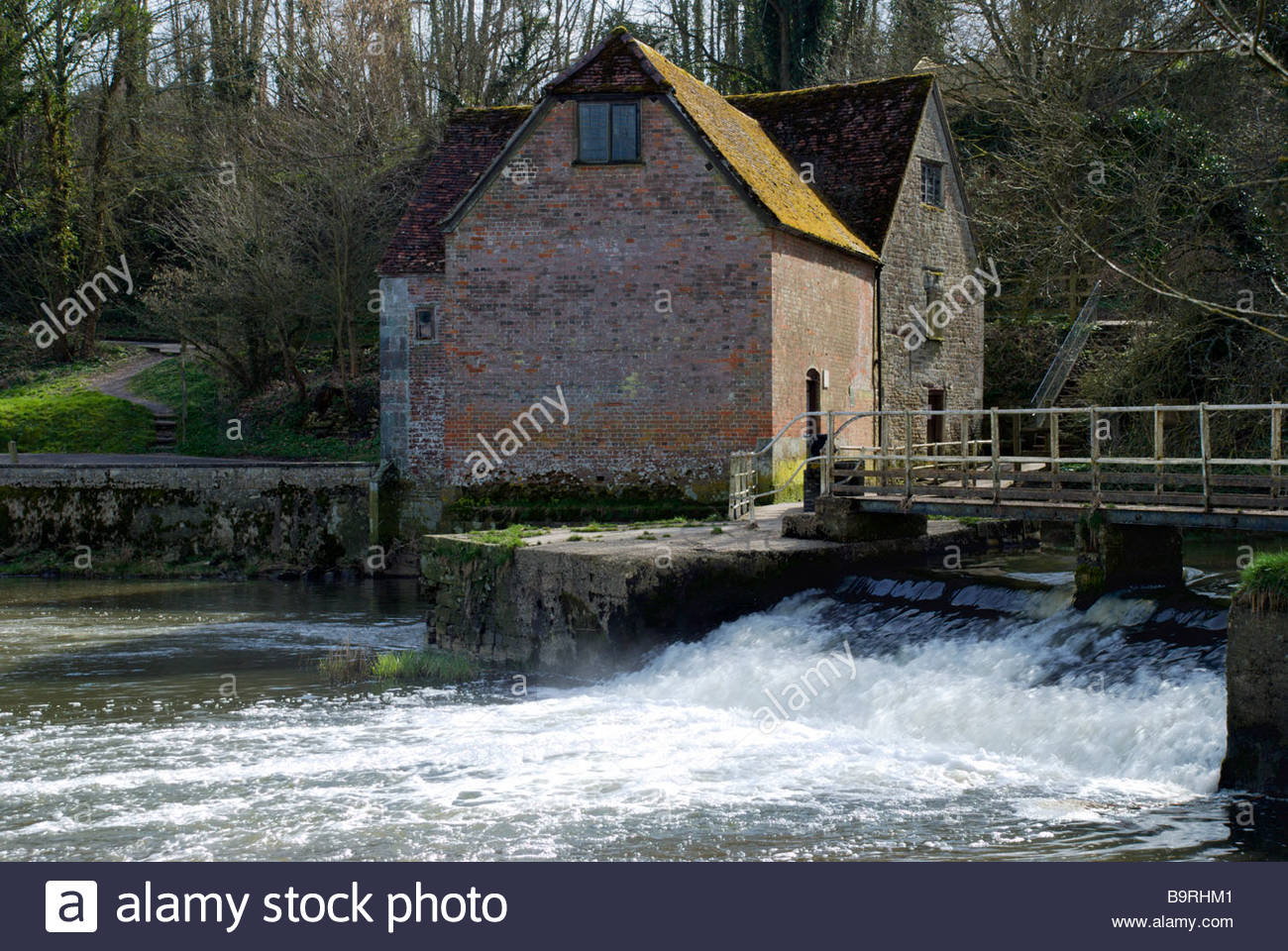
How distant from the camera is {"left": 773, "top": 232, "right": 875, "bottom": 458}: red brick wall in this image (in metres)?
24.1

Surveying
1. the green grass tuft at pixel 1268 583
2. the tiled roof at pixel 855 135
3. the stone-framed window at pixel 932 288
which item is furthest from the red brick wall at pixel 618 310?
the green grass tuft at pixel 1268 583

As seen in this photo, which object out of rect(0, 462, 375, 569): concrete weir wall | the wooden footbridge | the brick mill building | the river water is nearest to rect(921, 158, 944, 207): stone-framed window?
the brick mill building

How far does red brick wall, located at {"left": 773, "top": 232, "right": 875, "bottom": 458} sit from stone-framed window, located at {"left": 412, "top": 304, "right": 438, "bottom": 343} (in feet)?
22.8

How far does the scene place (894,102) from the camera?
29859 millimetres

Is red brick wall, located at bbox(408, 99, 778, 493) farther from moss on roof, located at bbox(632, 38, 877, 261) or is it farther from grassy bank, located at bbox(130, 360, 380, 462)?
grassy bank, located at bbox(130, 360, 380, 462)

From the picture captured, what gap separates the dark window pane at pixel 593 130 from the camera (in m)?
23.9

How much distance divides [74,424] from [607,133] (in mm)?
22168

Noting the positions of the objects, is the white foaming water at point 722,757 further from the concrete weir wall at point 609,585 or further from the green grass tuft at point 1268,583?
the green grass tuft at point 1268,583

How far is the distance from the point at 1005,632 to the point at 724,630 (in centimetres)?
Result: 341

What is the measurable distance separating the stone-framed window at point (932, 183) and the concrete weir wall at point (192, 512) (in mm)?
13410

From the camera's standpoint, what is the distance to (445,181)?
93.1 ft

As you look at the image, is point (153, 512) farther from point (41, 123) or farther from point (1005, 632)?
point (41, 123)

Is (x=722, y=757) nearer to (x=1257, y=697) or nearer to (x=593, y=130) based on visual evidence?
(x=1257, y=697)

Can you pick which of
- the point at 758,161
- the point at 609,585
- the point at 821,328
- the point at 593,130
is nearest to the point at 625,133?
the point at 593,130
